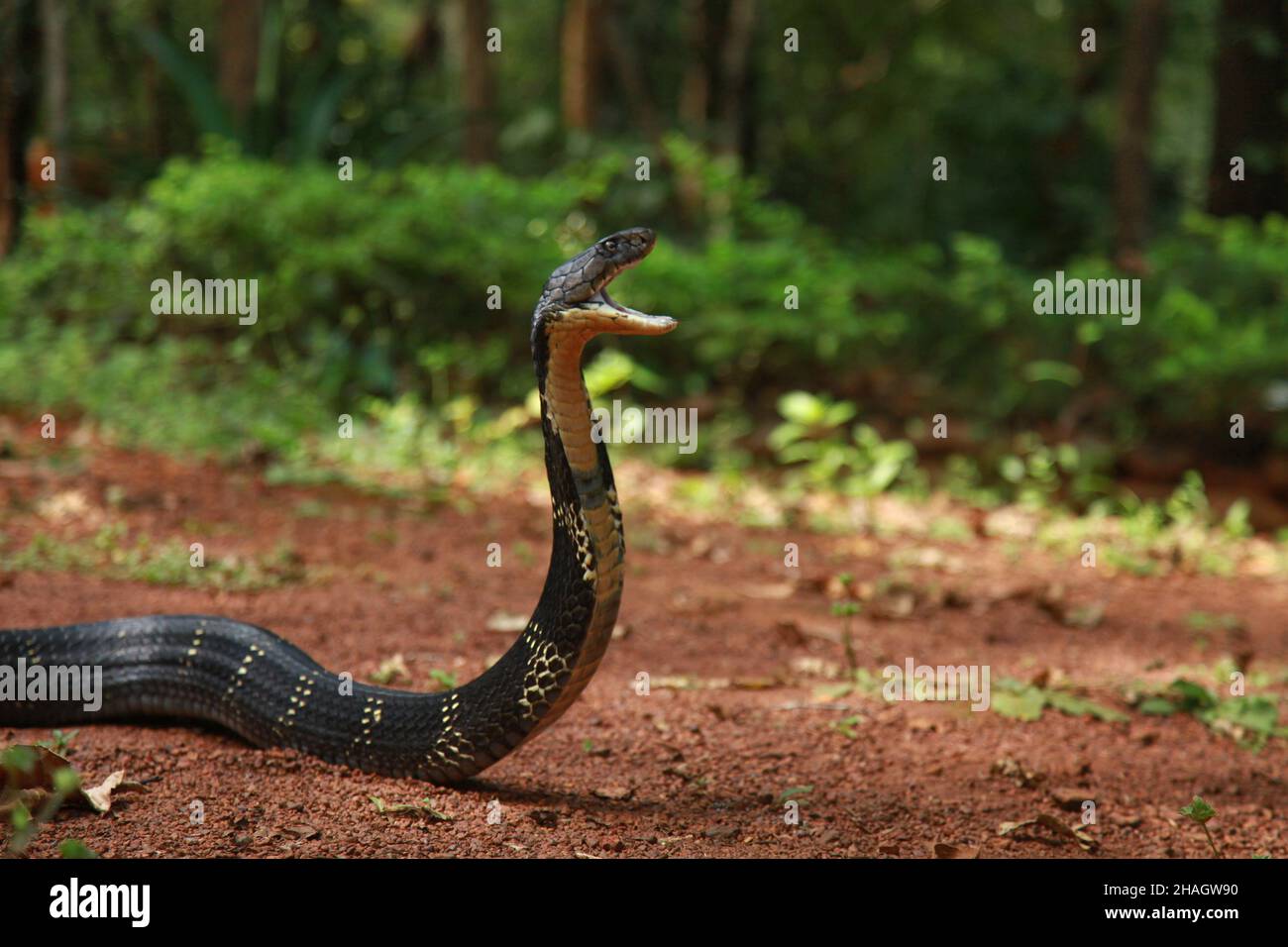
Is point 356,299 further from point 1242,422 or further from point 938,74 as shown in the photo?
point 938,74

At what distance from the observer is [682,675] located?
180 inches

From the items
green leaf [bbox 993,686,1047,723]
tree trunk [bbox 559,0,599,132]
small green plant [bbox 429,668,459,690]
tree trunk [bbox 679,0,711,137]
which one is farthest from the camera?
tree trunk [bbox 679,0,711,137]

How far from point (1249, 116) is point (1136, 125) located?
2.31 m

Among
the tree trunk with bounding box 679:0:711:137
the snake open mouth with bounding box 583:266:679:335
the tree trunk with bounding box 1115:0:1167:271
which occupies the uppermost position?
the tree trunk with bounding box 679:0:711:137

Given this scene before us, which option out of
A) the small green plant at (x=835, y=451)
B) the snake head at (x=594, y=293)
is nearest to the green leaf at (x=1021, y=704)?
the snake head at (x=594, y=293)

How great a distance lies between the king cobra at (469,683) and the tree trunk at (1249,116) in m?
9.92

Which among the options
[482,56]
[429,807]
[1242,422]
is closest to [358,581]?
[429,807]

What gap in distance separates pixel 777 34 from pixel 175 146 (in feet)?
25.7

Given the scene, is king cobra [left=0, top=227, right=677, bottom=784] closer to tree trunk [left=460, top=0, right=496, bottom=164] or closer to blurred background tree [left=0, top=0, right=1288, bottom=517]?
blurred background tree [left=0, top=0, right=1288, bottom=517]

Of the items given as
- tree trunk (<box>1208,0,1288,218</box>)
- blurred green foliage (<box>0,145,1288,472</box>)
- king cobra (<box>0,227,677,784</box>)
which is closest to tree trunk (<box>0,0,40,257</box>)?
blurred green foliage (<box>0,145,1288,472</box>)

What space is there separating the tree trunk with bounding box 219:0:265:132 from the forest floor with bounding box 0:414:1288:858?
422 cm

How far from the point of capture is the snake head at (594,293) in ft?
9.10

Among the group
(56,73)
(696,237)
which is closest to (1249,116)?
(696,237)

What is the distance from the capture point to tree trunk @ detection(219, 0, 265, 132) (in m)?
10.8
